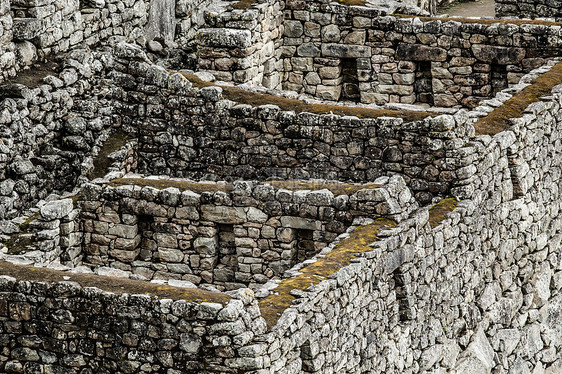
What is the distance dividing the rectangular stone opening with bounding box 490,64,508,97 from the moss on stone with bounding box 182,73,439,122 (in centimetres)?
379

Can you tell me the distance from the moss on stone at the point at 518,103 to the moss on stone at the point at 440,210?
1180 mm

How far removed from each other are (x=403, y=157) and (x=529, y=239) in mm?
2629

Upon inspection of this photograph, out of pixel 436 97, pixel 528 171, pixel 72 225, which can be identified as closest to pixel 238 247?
pixel 72 225

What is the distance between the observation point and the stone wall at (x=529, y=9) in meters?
25.8

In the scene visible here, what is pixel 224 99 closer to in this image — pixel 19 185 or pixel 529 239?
pixel 19 185

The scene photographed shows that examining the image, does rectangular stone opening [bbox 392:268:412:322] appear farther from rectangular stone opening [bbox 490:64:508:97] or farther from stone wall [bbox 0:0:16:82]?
rectangular stone opening [bbox 490:64:508:97]

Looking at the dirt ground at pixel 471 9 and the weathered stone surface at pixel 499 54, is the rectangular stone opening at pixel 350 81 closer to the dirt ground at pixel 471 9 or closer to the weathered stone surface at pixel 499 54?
the weathered stone surface at pixel 499 54

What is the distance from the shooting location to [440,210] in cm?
1819

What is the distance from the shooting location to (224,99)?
→ 19.2 m

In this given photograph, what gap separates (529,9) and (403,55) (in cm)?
449

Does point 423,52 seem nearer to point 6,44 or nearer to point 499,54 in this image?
point 499,54

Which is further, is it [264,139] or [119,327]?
[264,139]

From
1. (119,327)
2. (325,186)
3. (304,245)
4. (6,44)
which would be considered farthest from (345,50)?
(119,327)

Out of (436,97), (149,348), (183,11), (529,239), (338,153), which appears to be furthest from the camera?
(183,11)
